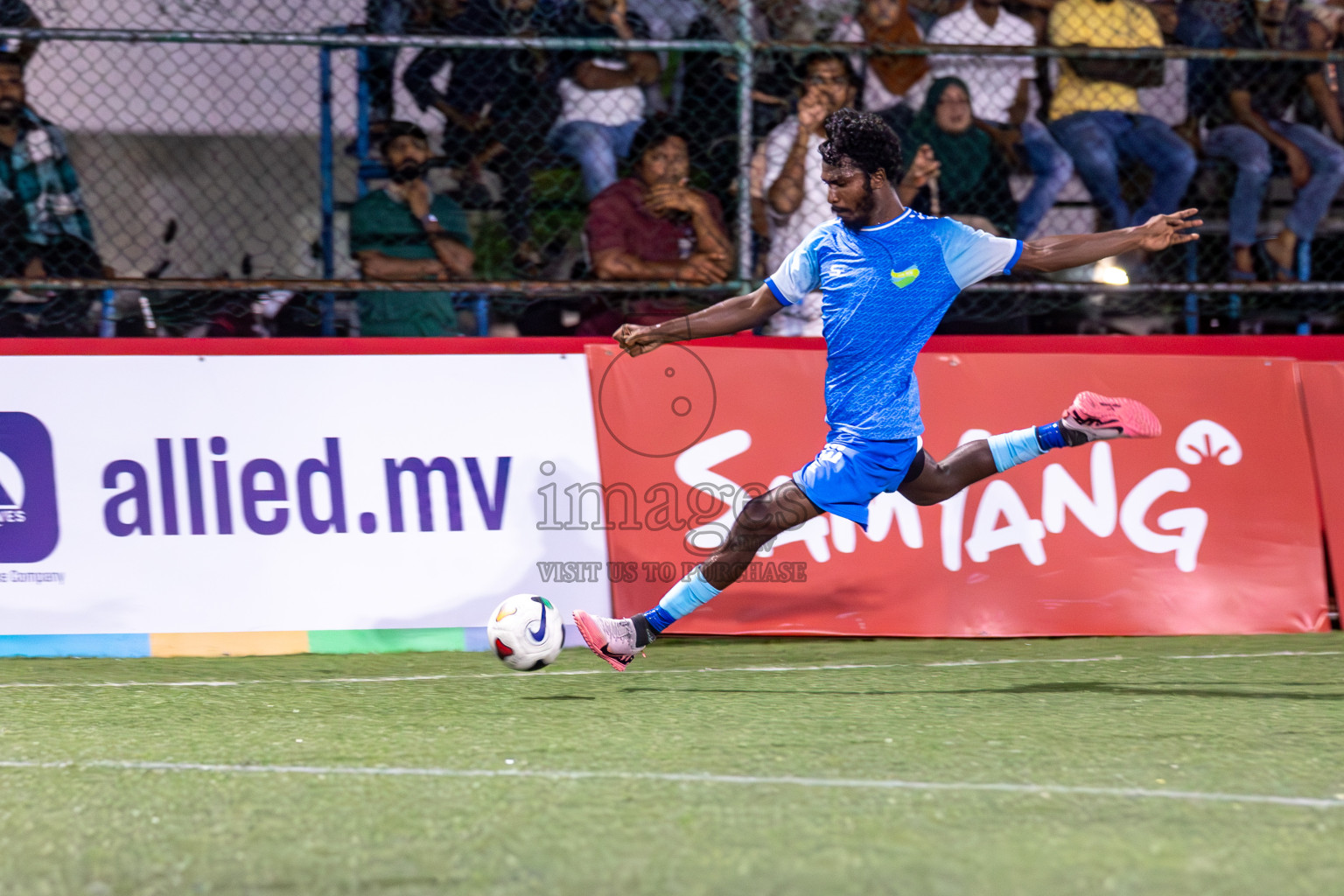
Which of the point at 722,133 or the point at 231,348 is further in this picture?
the point at 722,133

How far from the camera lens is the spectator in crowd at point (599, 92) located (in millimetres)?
6930

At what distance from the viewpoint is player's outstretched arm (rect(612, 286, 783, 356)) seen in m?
4.85

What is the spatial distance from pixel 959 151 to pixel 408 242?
2.87 metres

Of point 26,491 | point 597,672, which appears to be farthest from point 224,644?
point 597,672

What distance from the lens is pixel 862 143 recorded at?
459cm

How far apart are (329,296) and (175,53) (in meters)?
1.55

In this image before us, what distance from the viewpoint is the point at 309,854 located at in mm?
2869

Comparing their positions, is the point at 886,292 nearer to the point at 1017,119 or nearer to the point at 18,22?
the point at 1017,119

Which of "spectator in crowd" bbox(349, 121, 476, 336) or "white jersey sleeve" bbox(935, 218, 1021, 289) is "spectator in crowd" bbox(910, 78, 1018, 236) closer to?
"white jersey sleeve" bbox(935, 218, 1021, 289)

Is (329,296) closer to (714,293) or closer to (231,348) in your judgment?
(231,348)

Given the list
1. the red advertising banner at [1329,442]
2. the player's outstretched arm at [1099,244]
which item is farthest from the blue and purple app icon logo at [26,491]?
the red advertising banner at [1329,442]

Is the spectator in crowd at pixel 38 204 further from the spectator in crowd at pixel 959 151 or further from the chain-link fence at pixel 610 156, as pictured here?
the spectator in crowd at pixel 959 151

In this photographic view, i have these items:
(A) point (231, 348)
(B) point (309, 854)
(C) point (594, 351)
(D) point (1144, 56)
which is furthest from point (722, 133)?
(B) point (309, 854)

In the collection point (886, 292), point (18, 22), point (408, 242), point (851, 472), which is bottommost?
point (851, 472)
